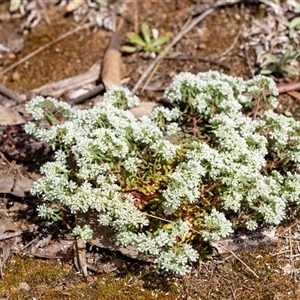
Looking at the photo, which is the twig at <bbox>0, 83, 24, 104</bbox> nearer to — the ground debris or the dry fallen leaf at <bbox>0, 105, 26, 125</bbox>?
the dry fallen leaf at <bbox>0, 105, 26, 125</bbox>

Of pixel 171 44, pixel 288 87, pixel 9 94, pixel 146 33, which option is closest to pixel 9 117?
pixel 9 94

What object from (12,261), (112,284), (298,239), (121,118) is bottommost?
(298,239)

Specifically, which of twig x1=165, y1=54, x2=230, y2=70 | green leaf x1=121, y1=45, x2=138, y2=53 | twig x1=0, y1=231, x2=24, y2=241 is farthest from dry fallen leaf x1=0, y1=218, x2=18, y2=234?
twig x1=165, y1=54, x2=230, y2=70

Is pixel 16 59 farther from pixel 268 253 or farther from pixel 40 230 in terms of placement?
pixel 268 253

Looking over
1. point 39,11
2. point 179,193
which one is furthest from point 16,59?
point 179,193

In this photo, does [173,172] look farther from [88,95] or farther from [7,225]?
[88,95]
